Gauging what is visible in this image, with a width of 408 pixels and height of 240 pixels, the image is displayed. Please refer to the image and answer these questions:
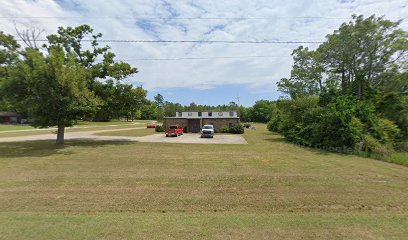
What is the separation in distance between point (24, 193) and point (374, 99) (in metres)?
25.5

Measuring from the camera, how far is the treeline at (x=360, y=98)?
17125 millimetres

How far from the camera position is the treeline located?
56.2ft

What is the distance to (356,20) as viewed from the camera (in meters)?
20.7

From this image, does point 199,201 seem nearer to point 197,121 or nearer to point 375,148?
point 375,148

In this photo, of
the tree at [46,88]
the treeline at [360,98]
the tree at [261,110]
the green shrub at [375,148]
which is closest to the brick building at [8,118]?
the tree at [46,88]

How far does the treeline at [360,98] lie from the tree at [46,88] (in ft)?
61.6

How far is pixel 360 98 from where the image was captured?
70.0ft

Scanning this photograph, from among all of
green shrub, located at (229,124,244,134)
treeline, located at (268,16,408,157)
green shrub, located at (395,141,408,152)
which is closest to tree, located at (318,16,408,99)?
treeline, located at (268,16,408,157)

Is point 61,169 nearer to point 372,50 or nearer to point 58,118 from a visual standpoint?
point 58,118

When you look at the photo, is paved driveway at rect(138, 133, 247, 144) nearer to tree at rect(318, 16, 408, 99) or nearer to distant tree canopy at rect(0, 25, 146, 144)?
distant tree canopy at rect(0, 25, 146, 144)

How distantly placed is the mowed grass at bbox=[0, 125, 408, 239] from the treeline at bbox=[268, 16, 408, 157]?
A: 7.49m

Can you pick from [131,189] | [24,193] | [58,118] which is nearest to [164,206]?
[131,189]

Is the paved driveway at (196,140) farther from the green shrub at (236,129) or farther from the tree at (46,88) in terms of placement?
the green shrub at (236,129)

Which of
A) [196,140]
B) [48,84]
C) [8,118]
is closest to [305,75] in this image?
[196,140]
